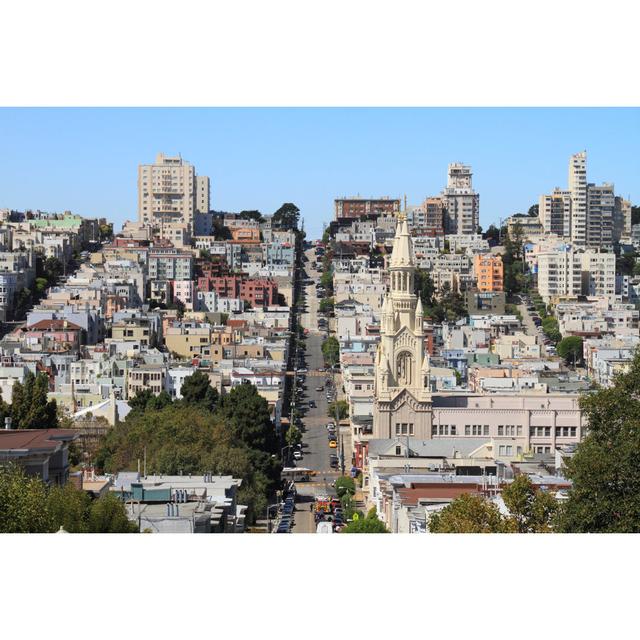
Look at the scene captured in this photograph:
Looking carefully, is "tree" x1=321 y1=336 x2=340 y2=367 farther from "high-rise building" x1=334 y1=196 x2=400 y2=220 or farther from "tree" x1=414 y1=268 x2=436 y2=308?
"high-rise building" x1=334 y1=196 x2=400 y2=220

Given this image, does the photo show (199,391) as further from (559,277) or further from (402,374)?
(559,277)

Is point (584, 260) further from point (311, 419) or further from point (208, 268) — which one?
point (311, 419)

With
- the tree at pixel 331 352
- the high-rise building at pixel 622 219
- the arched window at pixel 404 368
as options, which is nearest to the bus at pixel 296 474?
the arched window at pixel 404 368

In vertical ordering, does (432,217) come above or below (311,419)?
above

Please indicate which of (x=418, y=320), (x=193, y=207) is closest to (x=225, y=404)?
(x=418, y=320)

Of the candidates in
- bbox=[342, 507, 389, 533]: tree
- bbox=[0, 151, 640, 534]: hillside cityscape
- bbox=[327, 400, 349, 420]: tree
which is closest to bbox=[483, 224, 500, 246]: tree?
bbox=[0, 151, 640, 534]: hillside cityscape

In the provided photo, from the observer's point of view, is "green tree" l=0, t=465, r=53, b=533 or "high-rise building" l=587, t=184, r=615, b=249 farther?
"high-rise building" l=587, t=184, r=615, b=249

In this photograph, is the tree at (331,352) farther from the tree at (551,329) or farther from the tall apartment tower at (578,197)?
the tall apartment tower at (578,197)
